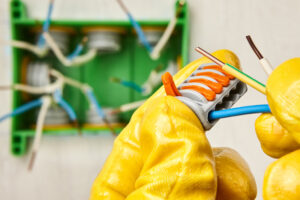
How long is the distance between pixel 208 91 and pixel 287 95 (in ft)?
0.29

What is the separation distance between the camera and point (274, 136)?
0.25 metres

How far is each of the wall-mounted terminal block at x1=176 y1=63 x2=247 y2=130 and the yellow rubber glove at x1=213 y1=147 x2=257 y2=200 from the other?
60 mm

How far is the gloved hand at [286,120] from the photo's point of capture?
0.68 feet

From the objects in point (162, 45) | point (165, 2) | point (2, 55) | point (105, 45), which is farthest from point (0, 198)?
point (165, 2)

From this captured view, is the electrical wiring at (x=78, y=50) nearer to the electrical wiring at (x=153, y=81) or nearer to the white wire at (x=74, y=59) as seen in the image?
the white wire at (x=74, y=59)

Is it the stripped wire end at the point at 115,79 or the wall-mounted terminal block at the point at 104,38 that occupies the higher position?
the wall-mounted terminal block at the point at 104,38

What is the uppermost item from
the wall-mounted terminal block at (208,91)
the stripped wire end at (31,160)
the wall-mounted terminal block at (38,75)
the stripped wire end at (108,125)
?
the wall-mounted terminal block at (208,91)

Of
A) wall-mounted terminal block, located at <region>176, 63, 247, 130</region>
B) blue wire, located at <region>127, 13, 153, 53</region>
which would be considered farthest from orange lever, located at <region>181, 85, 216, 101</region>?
blue wire, located at <region>127, 13, 153, 53</region>

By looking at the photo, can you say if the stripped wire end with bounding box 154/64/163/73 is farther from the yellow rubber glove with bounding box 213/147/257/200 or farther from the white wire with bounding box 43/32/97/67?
the yellow rubber glove with bounding box 213/147/257/200

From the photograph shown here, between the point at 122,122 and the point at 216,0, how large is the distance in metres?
0.60

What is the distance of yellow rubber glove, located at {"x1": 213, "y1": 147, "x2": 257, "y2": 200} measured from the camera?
0.31 meters

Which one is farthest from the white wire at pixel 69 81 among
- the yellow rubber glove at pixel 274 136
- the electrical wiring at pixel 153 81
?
the yellow rubber glove at pixel 274 136

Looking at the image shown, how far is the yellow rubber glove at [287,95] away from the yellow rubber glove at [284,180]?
0.02 metres

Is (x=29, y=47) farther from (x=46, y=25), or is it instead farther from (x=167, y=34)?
(x=167, y=34)
